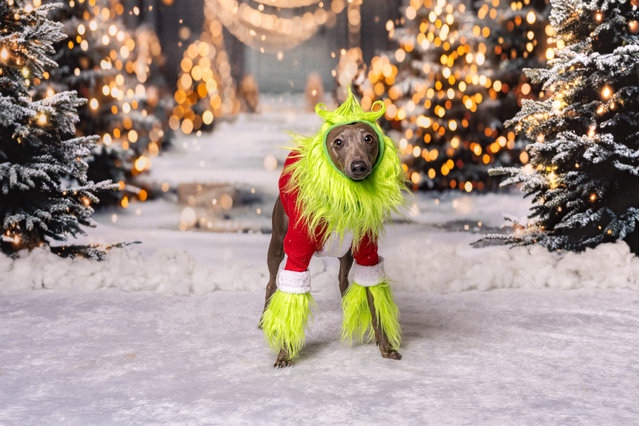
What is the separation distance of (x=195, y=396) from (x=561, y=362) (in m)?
1.27

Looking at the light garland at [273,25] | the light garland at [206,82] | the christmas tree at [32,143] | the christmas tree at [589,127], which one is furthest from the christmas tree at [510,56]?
the christmas tree at [32,143]

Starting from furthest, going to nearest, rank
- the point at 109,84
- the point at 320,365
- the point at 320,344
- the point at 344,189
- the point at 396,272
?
the point at 109,84 < the point at 396,272 < the point at 320,344 < the point at 320,365 < the point at 344,189

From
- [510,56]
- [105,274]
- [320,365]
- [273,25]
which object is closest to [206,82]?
[273,25]

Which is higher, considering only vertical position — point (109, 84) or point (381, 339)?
point (109, 84)

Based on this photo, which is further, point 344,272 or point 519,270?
point 519,270

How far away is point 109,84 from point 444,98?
292cm

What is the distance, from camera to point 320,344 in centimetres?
273

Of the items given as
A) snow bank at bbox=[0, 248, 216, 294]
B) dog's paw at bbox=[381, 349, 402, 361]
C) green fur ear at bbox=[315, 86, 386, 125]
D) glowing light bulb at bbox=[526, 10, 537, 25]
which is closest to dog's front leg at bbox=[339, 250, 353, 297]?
dog's paw at bbox=[381, 349, 402, 361]

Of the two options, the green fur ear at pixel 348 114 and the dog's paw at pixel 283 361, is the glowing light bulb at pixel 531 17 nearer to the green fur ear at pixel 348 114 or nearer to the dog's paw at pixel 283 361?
the green fur ear at pixel 348 114

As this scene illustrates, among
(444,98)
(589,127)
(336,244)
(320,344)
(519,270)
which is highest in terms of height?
(444,98)

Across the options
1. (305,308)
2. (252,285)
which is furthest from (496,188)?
(305,308)

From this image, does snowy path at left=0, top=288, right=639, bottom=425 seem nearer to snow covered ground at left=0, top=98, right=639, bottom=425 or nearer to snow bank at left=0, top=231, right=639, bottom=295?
snow covered ground at left=0, top=98, right=639, bottom=425

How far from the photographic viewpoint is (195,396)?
2.17m

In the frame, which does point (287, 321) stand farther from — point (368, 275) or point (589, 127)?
point (589, 127)
